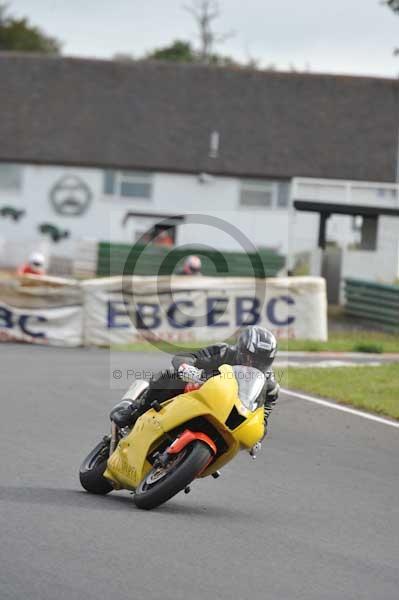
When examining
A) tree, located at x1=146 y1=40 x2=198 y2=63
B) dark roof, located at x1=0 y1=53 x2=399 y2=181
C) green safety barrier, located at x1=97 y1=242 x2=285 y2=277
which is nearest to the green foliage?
tree, located at x1=146 y1=40 x2=198 y2=63

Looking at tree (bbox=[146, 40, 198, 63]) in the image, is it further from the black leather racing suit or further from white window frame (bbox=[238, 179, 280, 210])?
the black leather racing suit

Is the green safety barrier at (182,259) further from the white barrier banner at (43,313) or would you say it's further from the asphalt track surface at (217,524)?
the asphalt track surface at (217,524)

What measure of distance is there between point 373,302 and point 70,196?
2340cm

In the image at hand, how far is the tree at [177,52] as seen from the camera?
273 ft

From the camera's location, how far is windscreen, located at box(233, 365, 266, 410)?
8.42 metres

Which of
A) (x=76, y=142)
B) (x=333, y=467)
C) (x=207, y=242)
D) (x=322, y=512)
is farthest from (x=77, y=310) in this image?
(x=76, y=142)

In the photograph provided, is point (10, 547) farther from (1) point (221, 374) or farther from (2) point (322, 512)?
(2) point (322, 512)

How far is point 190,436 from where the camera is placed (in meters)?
8.21

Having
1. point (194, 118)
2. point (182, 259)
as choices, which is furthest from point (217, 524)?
point (194, 118)

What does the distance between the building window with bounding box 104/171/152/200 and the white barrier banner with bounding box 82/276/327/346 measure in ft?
91.6

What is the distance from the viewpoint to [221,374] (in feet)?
27.6

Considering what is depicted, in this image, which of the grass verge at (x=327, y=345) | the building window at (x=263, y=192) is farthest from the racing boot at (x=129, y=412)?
the building window at (x=263, y=192)

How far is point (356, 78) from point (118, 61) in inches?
383

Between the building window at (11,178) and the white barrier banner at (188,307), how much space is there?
28.9 metres
